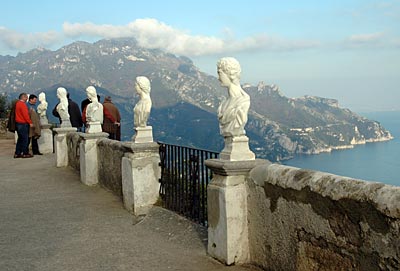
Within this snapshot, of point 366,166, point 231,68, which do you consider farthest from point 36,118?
point 366,166

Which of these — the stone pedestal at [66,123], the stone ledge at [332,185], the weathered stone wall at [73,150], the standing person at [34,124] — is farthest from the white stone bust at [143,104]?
the standing person at [34,124]

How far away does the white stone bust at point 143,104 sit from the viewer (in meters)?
8.04

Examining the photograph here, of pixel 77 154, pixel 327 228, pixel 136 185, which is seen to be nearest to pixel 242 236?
pixel 327 228

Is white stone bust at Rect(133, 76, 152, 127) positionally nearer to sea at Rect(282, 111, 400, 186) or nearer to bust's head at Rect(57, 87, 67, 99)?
bust's head at Rect(57, 87, 67, 99)

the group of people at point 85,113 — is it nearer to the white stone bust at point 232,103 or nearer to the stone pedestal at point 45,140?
the stone pedestal at point 45,140

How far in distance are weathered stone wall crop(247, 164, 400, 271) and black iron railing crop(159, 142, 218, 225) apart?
4.80 ft

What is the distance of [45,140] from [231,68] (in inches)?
549

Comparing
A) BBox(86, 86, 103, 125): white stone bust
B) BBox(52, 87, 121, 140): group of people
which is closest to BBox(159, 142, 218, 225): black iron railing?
BBox(86, 86, 103, 125): white stone bust

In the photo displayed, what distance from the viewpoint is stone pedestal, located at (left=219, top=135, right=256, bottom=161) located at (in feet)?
17.4

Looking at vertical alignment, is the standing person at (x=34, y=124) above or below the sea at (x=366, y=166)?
above

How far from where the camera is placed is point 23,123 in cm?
1497

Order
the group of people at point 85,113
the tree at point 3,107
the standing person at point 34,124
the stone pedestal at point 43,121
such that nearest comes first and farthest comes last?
the group of people at point 85,113 < the standing person at point 34,124 < the stone pedestal at point 43,121 < the tree at point 3,107

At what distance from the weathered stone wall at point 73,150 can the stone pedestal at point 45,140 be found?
4324 millimetres

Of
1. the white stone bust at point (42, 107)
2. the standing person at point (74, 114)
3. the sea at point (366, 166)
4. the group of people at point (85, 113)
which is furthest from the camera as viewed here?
the sea at point (366, 166)
